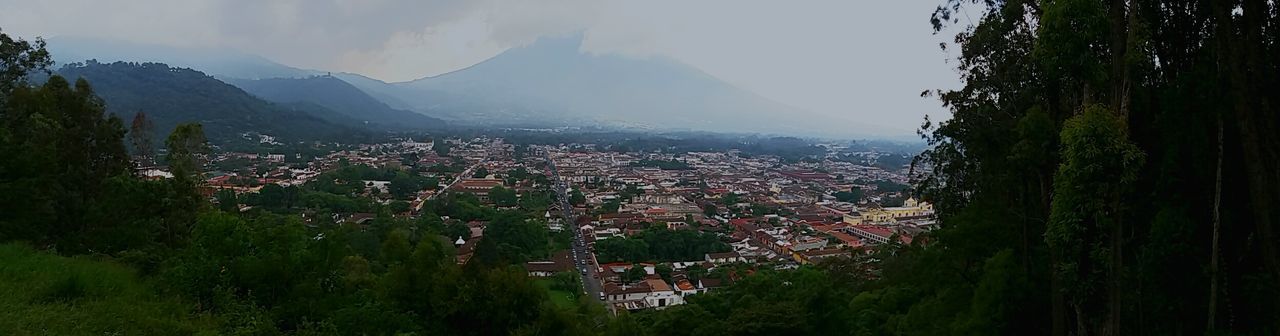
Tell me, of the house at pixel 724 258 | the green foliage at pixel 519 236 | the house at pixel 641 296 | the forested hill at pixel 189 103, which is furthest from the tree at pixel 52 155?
the forested hill at pixel 189 103

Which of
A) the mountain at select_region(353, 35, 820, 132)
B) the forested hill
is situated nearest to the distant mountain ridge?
the mountain at select_region(353, 35, 820, 132)

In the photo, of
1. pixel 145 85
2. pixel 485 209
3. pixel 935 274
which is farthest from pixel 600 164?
pixel 935 274

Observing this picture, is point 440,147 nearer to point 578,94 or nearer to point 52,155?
point 52,155

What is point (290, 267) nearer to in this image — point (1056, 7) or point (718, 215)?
point (1056, 7)

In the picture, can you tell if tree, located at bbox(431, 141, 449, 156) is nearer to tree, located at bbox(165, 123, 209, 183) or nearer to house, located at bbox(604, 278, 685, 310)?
house, located at bbox(604, 278, 685, 310)

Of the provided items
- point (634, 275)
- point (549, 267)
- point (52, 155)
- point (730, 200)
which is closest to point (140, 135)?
point (52, 155)
